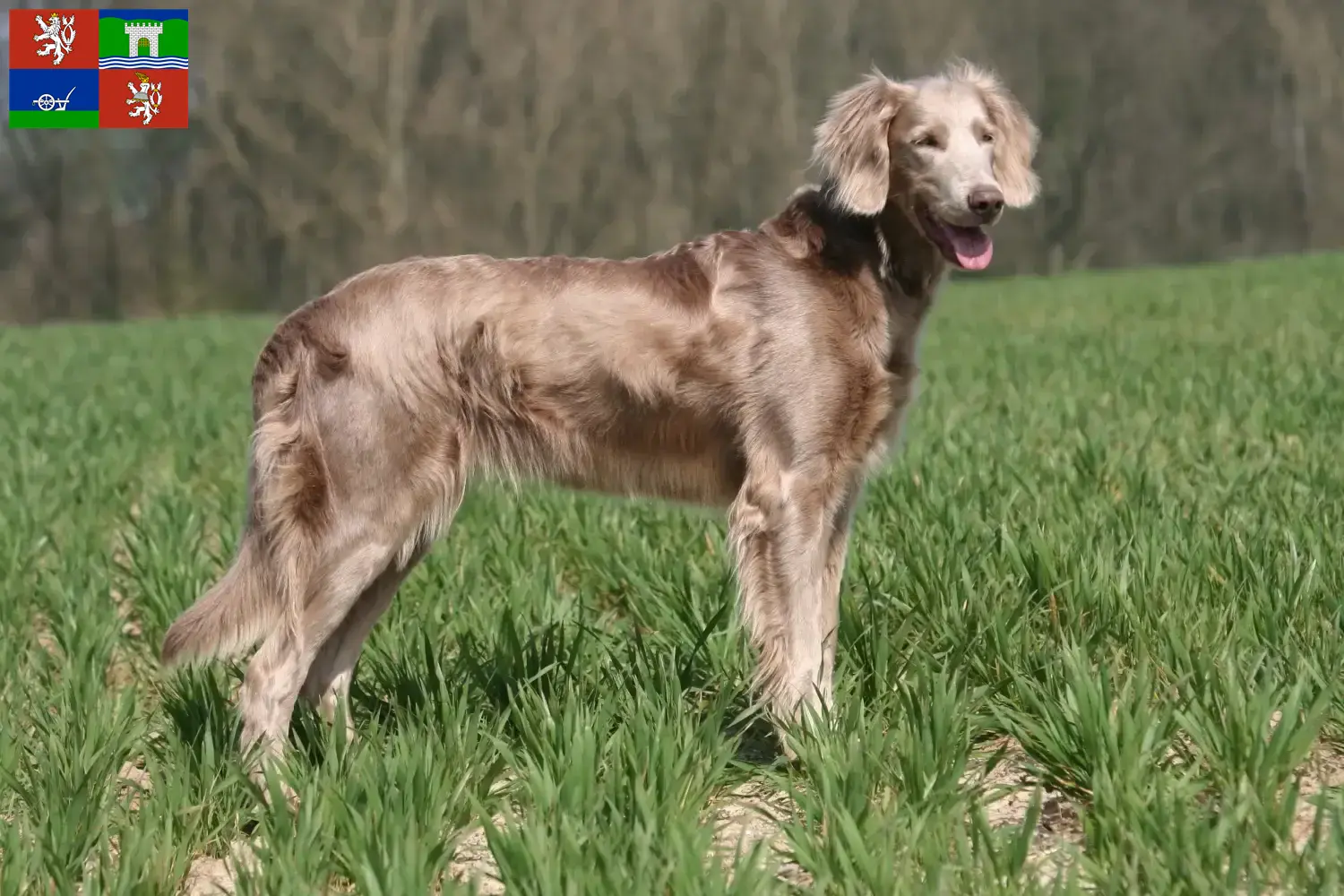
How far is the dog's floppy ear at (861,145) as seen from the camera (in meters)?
3.61

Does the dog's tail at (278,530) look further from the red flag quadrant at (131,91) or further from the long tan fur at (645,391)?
the red flag quadrant at (131,91)

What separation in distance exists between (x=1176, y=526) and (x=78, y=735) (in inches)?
132

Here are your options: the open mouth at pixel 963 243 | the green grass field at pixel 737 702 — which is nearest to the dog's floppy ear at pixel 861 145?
the open mouth at pixel 963 243

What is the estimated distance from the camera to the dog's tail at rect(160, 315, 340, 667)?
3402 millimetres

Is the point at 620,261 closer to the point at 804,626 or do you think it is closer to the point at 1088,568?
the point at 804,626

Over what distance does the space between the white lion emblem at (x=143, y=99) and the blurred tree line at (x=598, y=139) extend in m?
11.6

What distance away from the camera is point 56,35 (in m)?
14.3

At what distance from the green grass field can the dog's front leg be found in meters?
0.12

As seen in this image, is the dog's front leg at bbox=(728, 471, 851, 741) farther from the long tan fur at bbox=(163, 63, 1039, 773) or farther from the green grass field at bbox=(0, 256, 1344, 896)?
the green grass field at bbox=(0, 256, 1344, 896)

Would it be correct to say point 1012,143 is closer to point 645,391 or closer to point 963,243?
point 963,243

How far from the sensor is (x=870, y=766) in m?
2.90

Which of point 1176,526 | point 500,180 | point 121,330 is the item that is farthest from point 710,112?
point 1176,526

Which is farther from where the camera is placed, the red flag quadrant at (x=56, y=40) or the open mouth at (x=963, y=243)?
the red flag quadrant at (x=56, y=40)

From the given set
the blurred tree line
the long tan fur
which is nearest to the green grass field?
the long tan fur
